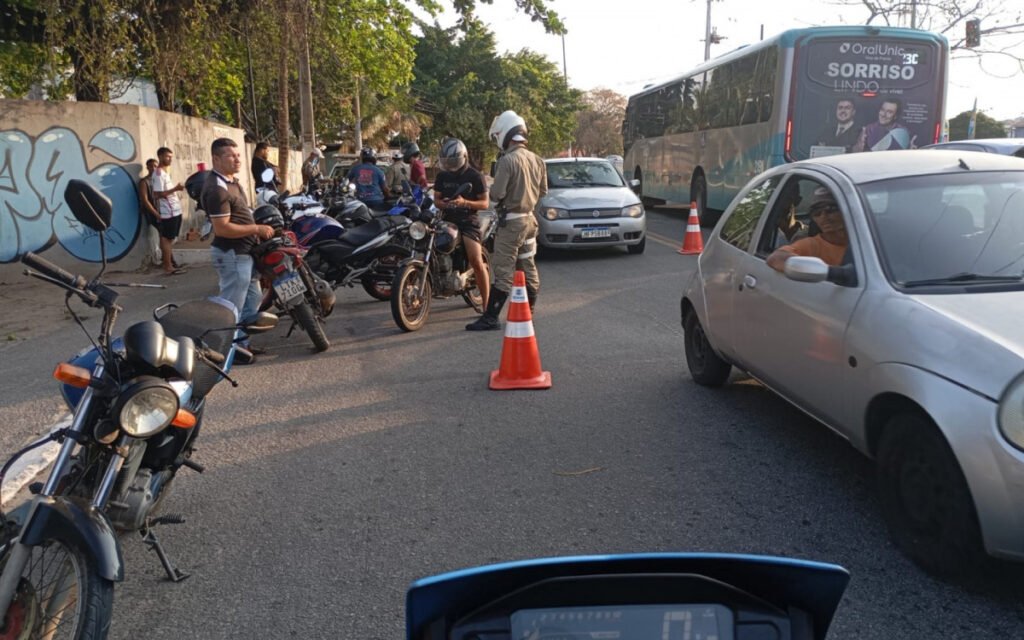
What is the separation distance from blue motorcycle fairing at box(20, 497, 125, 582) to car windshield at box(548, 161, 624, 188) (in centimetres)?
1178

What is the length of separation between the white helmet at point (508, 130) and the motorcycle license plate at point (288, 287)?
7.81ft

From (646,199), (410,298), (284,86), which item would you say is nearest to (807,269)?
(410,298)

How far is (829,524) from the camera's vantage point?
388 centimetres

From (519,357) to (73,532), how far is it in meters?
3.87

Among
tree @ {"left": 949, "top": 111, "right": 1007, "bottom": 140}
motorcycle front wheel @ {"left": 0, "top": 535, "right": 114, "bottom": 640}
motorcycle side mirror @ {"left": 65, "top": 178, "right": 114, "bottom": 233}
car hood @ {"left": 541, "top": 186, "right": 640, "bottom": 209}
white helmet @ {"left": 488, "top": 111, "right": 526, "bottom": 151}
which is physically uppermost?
tree @ {"left": 949, "top": 111, "right": 1007, "bottom": 140}

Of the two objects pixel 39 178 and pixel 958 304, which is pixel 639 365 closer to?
pixel 958 304

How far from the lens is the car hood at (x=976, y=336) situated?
9.84ft

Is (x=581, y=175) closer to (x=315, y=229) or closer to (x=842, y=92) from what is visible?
(x=842, y=92)

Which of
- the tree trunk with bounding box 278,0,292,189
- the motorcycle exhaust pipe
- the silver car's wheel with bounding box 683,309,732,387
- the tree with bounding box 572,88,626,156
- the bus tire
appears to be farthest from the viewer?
the tree with bounding box 572,88,626,156

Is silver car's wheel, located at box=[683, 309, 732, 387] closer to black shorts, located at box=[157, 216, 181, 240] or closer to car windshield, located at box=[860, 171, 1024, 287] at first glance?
car windshield, located at box=[860, 171, 1024, 287]

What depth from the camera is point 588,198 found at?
43.3 feet

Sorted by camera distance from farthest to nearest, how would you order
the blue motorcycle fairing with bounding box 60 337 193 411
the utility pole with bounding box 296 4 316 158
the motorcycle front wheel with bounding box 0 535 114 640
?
the utility pole with bounding box 296 4 316 158 < the blue motorcycle fairing with bounding box 60 337 193 411 < the motorcycle front wheel with bounding box 0 535 114 640

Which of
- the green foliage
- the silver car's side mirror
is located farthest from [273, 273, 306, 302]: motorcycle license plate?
the green foliage

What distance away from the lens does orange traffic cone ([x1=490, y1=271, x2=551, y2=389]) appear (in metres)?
6.25
